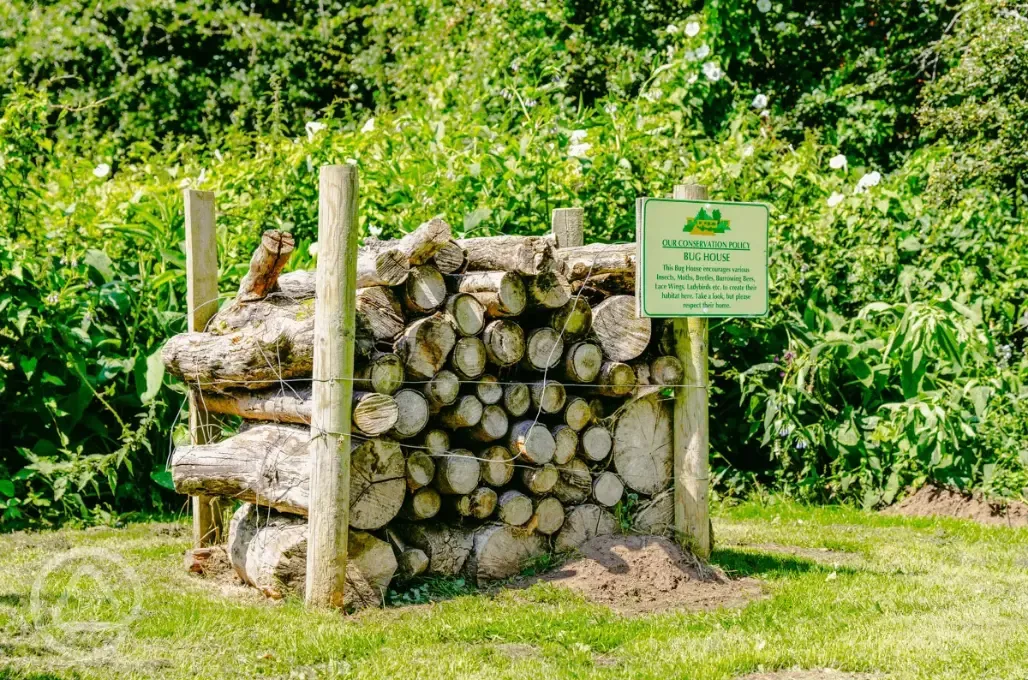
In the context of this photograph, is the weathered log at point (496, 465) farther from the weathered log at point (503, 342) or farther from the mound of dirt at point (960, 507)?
the mound of dirt at point (960, 507)

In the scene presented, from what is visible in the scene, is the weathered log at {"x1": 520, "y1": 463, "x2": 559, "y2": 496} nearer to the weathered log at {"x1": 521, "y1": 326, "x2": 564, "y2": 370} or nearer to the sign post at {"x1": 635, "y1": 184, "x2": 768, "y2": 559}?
the weathered log at {"x1": 521, "y1": 326, "x2": 564, "y2": 370}


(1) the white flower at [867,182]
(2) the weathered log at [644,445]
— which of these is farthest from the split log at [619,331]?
(1) the white flower at [867,182]

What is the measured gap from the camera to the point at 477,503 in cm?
548

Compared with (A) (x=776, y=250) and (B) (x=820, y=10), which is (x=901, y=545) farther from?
(B) (x=820, y=10)

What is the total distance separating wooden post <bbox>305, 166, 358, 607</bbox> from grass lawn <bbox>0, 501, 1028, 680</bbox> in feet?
0.86

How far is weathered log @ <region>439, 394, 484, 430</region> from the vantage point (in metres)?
5.39

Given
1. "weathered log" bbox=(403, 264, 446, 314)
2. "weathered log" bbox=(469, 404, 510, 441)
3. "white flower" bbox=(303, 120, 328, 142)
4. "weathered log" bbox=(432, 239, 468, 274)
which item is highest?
"white flower" bbox=(303, 120, 328, 142)

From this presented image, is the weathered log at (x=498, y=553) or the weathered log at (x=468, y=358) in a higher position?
the weathered log at (x=468, y=358)

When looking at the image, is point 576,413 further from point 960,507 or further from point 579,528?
point 960,507

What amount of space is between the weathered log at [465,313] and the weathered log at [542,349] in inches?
11.5

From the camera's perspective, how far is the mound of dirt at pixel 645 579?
5.33m

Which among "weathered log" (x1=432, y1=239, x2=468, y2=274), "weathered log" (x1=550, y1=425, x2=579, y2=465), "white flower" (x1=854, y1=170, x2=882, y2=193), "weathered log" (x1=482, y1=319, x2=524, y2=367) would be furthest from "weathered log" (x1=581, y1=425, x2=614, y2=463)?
"white flower" (x1=854, y1=170, x2=882, y2=193)

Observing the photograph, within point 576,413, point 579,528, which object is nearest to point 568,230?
point 576,413

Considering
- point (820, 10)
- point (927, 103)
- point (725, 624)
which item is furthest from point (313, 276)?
point (820, 10)
